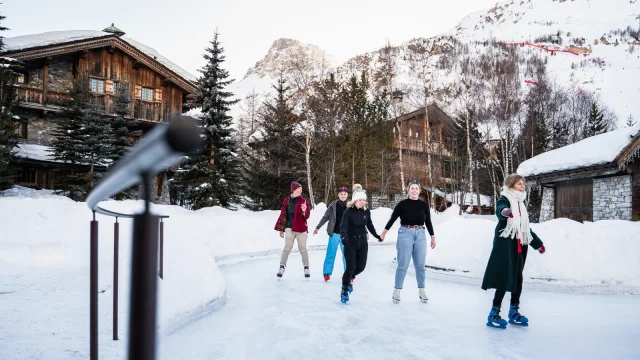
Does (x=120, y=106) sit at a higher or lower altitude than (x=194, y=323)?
higher

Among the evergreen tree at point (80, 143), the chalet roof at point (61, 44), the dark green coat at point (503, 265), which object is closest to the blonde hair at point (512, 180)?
the dark green coat at point (503, 265)

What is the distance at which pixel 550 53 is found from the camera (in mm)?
68938

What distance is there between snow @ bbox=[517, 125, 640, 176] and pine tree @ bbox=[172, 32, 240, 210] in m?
15.0

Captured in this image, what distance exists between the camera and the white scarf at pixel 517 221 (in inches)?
215

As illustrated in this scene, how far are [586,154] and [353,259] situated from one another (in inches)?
519

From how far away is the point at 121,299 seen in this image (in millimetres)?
5238

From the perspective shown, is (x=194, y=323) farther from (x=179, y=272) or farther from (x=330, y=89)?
(x=330, y=89)

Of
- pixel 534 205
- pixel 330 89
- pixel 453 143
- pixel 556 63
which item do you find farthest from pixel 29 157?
pixel 556 63

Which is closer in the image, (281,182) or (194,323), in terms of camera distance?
(194,323)

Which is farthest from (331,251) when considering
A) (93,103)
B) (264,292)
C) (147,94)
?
(147,94)

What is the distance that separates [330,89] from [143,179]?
1171 inches

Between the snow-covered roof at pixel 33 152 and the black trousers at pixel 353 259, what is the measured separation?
20.6 meters

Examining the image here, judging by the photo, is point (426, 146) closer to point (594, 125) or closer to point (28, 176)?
point (594, 125)

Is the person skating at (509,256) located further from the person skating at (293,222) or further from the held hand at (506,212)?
the person skating at (293,222)
